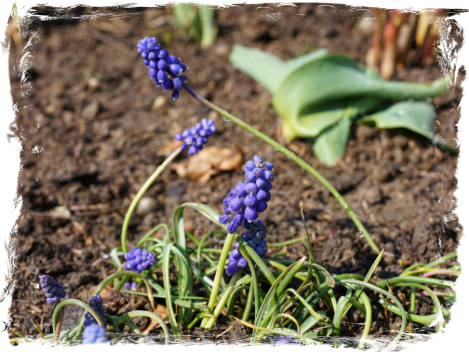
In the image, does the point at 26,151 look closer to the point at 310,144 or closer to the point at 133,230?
the point at 133,230

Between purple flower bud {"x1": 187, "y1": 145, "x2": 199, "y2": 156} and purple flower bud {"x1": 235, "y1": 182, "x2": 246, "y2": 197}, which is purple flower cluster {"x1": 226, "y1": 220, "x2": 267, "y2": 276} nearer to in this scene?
purple flower bud {"x1": 235, "y1": 182, "x2": 246, "y2": 197}

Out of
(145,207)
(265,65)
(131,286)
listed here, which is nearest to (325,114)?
(265,65)

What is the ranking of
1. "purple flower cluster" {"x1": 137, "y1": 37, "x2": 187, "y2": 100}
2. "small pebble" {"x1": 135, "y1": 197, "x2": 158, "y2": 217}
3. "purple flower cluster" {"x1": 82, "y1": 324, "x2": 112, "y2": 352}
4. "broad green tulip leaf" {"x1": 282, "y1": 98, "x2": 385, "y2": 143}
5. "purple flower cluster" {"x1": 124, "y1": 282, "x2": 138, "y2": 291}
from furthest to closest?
"broad green tulip leaf" {"x1": 282, "y1": 98, "x2": 385, "y2": 143}
"small pebble" {"x1": 135, "y1": 197, "x2": 158, "y2": 217}
"purple flower cluster" {"x1": 124, "y1": 282, "x2": 138, "y2": 291}
"purple flower cluster" {"x1": 137, "y1": 37, "x2": 187, "y2": 100}
"purple flower cluster" {"x1": 82, "y1": 324, "x2": 112, "y2": 352}

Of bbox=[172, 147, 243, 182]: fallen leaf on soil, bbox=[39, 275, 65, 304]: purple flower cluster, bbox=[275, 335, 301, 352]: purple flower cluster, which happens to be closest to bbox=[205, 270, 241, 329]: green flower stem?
bbox=[275, 335, 301, 352]: purple flower cluster

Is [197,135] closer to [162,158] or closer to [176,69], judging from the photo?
[176,69]

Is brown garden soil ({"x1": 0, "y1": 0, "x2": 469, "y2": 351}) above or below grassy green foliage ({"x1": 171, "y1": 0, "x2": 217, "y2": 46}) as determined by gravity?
below

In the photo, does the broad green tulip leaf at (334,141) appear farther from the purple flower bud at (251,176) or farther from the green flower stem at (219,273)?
the purple flower bud at (251,176)

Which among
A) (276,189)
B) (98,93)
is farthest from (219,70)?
(276,189)
